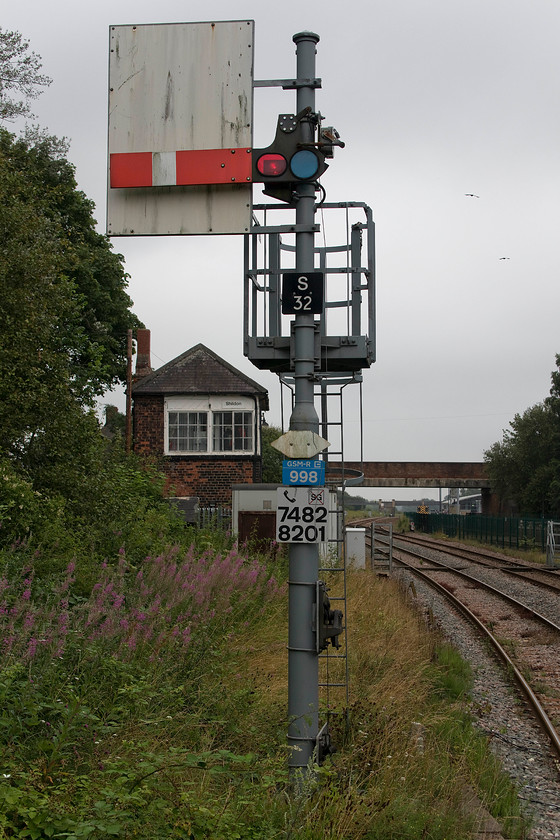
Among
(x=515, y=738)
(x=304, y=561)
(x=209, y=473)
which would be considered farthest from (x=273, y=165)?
(x=209, y=473)

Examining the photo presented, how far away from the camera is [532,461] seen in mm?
50531

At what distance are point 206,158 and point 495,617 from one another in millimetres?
12539

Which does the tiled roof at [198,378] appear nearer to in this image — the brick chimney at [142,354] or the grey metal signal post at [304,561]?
the brick chimney at [142,354]

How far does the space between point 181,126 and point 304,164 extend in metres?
0.94

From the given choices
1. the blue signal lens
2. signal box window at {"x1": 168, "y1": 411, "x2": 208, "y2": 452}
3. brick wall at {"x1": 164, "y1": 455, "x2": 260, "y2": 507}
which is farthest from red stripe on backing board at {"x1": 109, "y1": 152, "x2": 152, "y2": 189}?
signal box window at {"x1": 168, "y1": 411, "x2": 208, "y2": 452}

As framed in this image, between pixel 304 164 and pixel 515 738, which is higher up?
pixel 304 164

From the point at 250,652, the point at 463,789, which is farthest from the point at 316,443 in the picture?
the point at 250,652

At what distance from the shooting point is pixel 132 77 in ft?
20.2

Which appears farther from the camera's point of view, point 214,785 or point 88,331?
point 88,331

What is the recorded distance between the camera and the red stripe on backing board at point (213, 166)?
6.03 m

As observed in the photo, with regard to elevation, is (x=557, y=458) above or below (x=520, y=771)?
above

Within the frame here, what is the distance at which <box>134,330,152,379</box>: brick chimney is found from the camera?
104ft

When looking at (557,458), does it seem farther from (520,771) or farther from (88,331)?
(520,771)

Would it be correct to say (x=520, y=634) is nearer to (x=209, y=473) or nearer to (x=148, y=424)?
(x=209, y=473)
